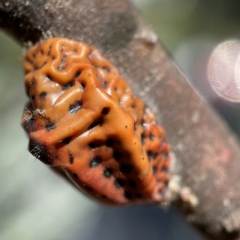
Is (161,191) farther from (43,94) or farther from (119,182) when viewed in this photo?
(43,94)

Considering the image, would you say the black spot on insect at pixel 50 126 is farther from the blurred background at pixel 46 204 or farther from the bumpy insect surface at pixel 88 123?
the blurred background at pixel 46 204

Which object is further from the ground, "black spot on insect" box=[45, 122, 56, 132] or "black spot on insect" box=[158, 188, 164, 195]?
"black spot on insect" box=[45, 122, 56, 132]

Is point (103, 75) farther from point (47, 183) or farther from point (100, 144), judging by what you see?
point (47, 183)

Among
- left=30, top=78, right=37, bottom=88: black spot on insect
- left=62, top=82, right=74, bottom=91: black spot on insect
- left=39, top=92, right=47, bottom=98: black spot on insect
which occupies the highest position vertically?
left=30, top=78, right=37, bottom=88: black spot on insect

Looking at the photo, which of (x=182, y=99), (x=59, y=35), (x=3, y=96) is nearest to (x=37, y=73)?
(x=59, y=35)

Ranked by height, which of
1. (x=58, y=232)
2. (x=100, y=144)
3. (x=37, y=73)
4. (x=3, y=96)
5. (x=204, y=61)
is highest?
(x=37, y=73)

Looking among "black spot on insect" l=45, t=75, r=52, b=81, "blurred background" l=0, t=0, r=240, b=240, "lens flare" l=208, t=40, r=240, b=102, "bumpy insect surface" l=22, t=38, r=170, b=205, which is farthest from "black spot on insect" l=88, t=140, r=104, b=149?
"lens flare" l=208, t=40, r=240, b=102

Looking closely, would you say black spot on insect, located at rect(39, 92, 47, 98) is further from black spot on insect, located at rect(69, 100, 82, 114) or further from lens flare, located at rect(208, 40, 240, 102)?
lens flare, located at rect(208, 40, 240, 102)

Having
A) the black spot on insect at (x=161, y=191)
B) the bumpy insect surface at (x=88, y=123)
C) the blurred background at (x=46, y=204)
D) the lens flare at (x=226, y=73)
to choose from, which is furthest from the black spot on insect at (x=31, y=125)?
the lens flare at (x=226, y=73)
